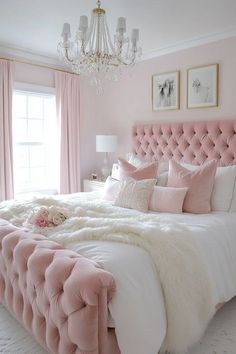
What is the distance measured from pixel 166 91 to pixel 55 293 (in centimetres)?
314

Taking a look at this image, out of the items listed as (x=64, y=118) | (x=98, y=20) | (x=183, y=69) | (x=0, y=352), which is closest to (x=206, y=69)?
(x=183, y=69)

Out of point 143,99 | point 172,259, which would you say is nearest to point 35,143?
point 143,99

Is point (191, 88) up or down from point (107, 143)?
up

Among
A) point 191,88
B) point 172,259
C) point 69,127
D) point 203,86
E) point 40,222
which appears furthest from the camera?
point 69,127

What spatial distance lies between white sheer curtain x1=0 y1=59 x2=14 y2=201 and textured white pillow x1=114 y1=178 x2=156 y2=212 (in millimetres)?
1688

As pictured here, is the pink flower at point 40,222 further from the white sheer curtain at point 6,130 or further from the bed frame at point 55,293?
the white sheer curtain at point 6,130

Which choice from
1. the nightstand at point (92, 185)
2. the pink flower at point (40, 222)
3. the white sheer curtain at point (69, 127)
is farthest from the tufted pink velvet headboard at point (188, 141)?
the pink flower at point (40, 222)

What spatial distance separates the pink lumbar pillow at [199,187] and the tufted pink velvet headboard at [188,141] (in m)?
0.57

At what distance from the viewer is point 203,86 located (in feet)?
11.8

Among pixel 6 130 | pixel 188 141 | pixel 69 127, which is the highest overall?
pixel 69 127

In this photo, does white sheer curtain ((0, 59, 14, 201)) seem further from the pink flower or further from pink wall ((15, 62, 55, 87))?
the pink flower

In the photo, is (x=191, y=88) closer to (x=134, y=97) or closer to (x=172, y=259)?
(x=134, y=97)

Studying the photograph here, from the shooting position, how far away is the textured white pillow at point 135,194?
115 inches

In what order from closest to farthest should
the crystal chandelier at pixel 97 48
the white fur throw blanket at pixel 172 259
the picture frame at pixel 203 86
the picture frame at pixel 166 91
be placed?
the white fur throw blanket at pixel 172 259
the crystal chandelier at pixel 97 48
the picture frame at pixel 203 86
the picture frame at pixel 166 91
